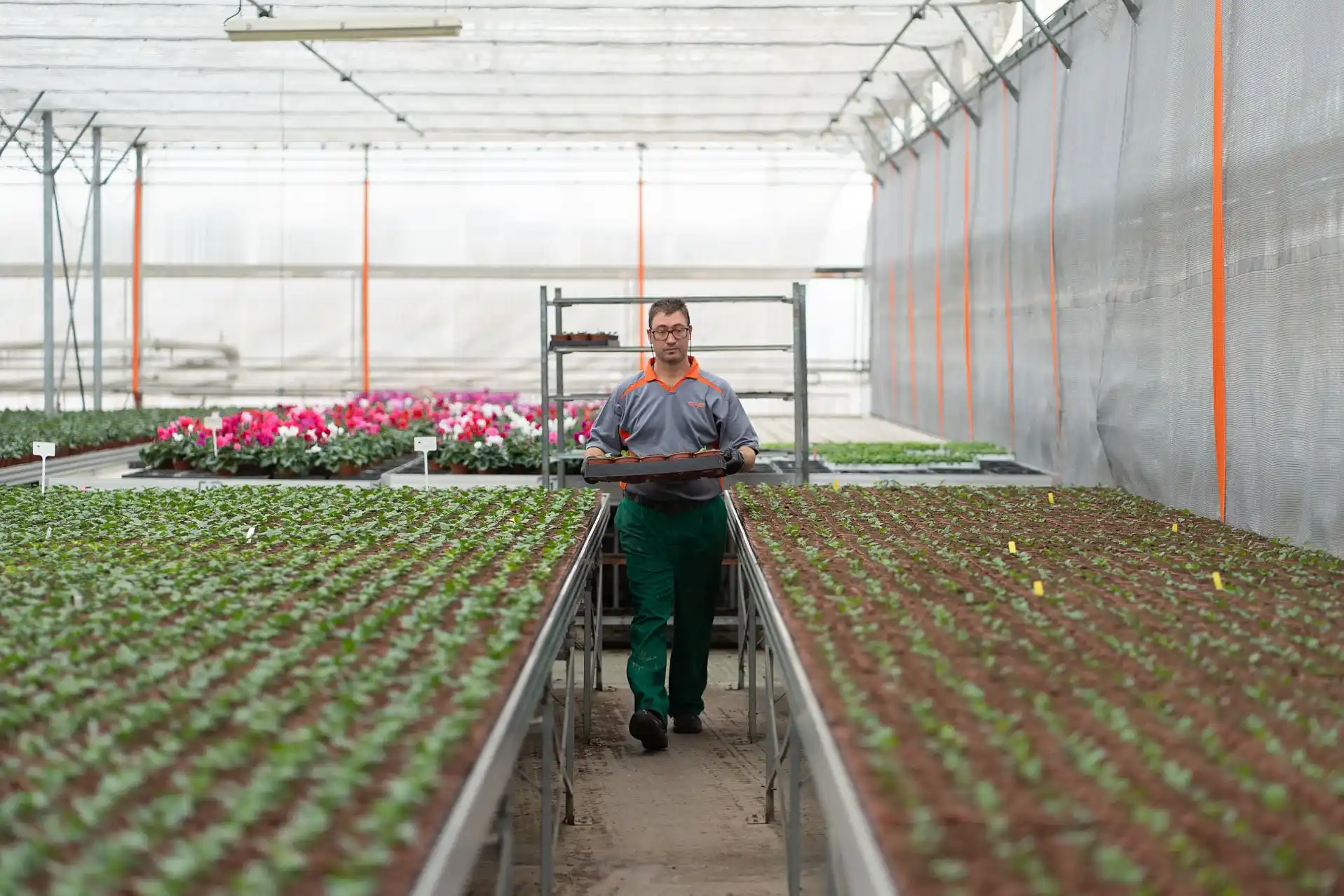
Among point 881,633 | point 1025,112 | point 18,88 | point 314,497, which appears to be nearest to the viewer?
point 881,633

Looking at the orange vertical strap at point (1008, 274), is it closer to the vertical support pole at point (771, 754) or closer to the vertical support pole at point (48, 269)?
the vertical support pole at point (771, 754)

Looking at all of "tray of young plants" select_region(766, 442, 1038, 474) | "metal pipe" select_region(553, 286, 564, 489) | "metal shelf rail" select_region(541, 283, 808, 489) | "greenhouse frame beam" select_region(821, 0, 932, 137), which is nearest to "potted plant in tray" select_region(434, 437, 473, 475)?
"metal pipe" select_region(553, 286, 564, 489)

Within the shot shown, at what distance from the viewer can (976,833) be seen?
152cm

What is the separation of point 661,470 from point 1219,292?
258 centimetres

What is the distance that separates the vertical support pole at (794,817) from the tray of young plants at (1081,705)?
1.17 feet

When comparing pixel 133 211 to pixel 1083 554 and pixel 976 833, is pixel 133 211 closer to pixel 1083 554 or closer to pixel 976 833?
pixel 1083 554

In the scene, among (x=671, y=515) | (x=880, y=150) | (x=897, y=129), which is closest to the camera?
(x=671, y=515)

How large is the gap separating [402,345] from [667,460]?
1380 centimetres

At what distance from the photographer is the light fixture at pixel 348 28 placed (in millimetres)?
7562

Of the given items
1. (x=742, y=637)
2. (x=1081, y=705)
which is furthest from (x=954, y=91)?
(x=1081, y=705)

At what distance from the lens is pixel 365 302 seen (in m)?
17.6

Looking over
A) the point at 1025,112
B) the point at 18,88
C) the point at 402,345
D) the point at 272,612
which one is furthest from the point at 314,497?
the point at 402,345

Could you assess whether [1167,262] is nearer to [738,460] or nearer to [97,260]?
[738,460]

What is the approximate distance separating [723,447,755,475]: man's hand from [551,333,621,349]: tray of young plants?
6.42 feet
